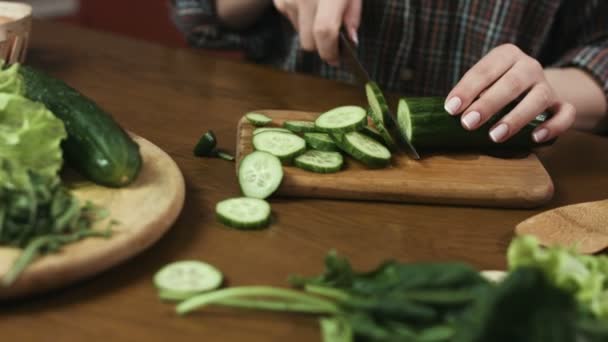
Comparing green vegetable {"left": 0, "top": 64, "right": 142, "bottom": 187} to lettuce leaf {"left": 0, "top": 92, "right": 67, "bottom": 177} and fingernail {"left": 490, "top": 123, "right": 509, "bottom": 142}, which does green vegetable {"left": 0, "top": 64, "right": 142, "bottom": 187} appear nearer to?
lettuce leaf {"left": 0, "top": 92, "right": 67, "bottom": 177}

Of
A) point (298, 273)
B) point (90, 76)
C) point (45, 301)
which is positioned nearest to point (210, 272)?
point (298, 273)

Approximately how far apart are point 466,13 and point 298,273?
1548mm

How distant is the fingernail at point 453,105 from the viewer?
1.97 metres

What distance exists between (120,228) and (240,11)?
1665mm

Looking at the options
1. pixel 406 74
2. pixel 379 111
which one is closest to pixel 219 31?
pixel 406 74

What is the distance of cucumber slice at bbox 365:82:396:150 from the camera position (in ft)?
6.56

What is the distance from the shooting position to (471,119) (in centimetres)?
195

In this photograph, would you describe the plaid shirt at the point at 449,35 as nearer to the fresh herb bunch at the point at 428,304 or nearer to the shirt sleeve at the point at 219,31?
the shirt sleeve at the point at 219,31

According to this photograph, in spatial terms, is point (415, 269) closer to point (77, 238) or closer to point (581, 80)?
point (77, 238)

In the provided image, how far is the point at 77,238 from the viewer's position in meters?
1.42

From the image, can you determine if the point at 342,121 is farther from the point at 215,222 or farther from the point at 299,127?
the point at 215,222

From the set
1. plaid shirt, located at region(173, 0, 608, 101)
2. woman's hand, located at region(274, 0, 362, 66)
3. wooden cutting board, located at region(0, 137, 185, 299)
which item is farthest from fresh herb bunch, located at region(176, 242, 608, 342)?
plaid shirt, located at region(173, 0, 608, 101)

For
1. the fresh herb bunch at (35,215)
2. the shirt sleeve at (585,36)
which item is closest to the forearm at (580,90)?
the shirt sleeve at (585,36)

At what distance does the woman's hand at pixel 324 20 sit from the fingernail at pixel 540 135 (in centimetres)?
59
